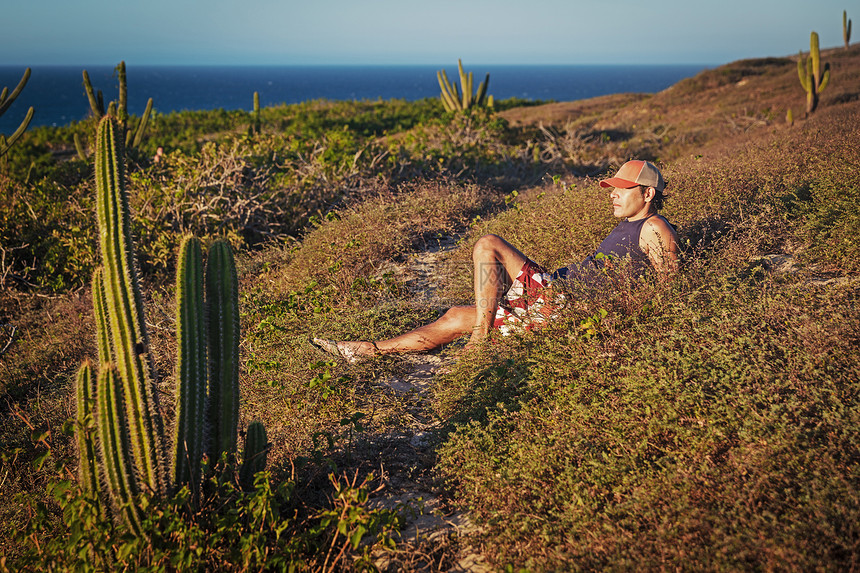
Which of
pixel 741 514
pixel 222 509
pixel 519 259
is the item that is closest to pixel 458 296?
pixel 519 259

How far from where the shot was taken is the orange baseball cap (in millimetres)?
4137

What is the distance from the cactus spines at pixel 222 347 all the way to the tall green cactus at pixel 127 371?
10cm

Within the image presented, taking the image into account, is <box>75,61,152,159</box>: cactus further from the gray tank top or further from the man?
the gray tank top

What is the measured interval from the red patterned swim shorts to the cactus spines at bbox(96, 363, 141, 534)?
2.41 meters

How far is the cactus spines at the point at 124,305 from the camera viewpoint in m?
2.59

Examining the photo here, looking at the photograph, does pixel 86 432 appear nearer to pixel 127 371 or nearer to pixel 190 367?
pixel 127 371

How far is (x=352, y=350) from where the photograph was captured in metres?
4.49

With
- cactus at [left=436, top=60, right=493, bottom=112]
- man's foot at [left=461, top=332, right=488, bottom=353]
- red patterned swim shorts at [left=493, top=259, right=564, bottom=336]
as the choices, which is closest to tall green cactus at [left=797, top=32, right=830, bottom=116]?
cactus at [left=436, top=60, right=493, bottom=112]

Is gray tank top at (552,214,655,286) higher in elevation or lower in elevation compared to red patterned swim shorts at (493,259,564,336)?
higher

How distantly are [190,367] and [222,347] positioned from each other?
235mm

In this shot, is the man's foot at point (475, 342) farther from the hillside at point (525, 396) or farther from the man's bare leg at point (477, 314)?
the hillside at point (525, 396)

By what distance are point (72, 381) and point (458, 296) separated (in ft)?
11.8

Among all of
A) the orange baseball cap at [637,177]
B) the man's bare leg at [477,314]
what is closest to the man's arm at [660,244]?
the orange baseball cap at [637,177]

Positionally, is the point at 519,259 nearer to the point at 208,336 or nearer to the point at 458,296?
the point at 458,296
